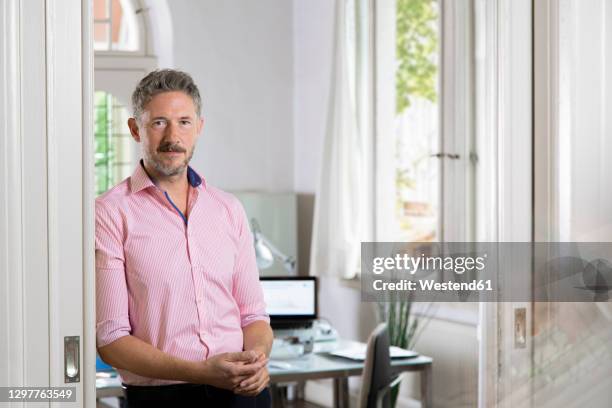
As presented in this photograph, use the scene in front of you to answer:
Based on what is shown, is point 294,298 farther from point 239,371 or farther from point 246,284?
point 239,371

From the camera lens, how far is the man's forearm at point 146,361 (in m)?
1.63

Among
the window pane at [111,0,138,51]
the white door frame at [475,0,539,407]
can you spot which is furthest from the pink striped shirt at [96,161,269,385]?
the window pane at [111,0,138,51]

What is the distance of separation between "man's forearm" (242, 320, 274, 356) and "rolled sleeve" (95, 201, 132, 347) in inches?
10.3

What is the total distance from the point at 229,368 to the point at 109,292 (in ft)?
0.83

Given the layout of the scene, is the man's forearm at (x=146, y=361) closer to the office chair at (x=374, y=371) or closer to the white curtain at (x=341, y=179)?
the office chair at (x=374, y=371)

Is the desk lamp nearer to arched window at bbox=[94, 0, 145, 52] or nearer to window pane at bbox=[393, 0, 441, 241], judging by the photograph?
window pane at bbox=[393, 0, 441, 241]

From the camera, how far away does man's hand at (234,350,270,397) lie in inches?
66.7

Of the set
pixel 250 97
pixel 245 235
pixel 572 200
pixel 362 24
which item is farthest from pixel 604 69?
pixel 250 97

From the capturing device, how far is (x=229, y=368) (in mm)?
1644

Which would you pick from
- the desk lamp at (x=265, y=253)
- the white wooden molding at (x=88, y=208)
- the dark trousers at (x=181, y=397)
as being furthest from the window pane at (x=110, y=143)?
the white wooden molding at (x=88, y=208)

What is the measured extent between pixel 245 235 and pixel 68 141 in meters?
0.47

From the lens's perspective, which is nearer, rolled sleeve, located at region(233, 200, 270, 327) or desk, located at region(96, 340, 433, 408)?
rolled sleeve, located at region(233, 200, 270, 327)

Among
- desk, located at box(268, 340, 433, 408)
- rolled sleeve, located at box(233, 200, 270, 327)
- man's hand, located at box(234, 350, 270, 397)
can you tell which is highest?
rolled sleeve, located at box(233, 200, 270, 327)

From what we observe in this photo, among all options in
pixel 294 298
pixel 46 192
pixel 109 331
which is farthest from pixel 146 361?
pixel 294 298
